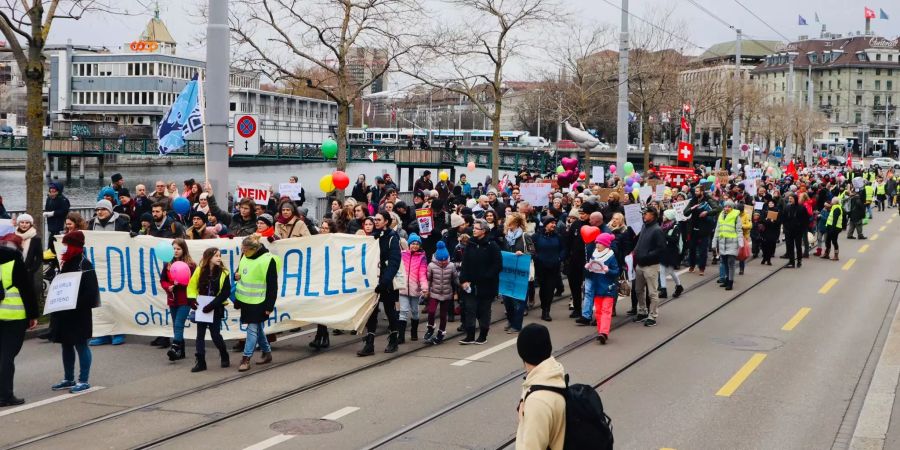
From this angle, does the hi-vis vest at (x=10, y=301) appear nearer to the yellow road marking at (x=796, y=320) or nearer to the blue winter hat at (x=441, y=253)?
the blue winter hat at (x=441, y=253)

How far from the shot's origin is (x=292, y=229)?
14.0 metres

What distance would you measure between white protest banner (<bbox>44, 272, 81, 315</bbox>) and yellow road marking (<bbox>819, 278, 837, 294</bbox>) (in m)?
13.9

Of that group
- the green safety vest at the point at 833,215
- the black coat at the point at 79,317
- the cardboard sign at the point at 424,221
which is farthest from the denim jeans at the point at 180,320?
the green safety vest at the point at 833,215

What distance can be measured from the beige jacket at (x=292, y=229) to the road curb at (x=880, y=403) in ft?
23.7

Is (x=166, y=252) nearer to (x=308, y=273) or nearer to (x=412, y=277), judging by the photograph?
(x=308, y=273)

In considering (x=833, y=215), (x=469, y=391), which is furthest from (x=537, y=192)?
(x=469, y=391)

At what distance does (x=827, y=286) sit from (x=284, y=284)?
38.8 ft

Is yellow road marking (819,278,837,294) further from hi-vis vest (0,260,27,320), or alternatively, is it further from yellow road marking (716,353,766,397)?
hi-vis vest (0,260,27,320)

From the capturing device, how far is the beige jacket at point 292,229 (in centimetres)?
1394

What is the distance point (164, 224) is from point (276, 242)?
73.6 inches

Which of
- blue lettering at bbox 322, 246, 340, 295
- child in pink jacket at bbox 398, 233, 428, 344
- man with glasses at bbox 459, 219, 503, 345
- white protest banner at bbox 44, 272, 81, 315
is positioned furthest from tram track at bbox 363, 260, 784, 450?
white protest banner at bbox 44, 272, 81, 315

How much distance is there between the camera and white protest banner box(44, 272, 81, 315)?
10648 mm

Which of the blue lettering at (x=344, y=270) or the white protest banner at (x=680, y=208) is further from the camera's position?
A: the white protest banner at (x=680, y=208)

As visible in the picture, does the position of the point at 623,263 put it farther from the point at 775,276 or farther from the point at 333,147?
the point at 333,147
